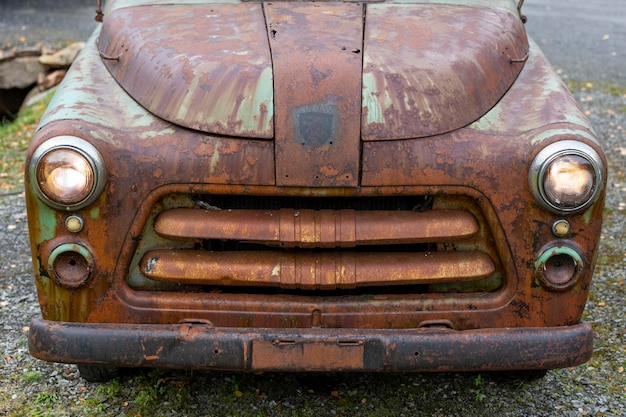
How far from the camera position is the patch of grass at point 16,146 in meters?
6.25

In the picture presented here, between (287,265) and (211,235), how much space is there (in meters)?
0.30

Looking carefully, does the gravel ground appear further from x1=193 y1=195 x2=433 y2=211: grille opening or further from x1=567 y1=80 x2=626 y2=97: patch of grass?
x1=567 y1=80 x2=626 y2=97: patch of grass

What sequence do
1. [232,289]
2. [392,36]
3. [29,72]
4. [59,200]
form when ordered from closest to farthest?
[59,200], [232,289], [392,36], [29,72]

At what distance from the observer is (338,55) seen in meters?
3.28

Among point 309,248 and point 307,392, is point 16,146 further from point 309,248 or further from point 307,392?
point 309,248

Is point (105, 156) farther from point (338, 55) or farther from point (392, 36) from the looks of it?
point (392, 36)

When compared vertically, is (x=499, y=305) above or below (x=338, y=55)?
below

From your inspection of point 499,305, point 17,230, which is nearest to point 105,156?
point 499,305

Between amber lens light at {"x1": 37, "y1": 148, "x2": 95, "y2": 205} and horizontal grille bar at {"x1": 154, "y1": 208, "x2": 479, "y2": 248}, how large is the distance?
1.00ft

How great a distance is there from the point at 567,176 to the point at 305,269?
1.00 meters

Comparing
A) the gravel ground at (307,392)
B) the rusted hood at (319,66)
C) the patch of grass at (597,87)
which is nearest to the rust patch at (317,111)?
the rusted hood at (319,66)

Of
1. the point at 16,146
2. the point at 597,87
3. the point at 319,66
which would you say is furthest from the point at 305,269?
the point at 597,87

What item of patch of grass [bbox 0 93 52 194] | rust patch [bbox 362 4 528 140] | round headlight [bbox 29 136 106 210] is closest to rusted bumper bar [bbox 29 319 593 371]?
round headlight [bbox 29 136 106 210]

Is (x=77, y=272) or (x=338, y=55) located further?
(x=338, y=55)
